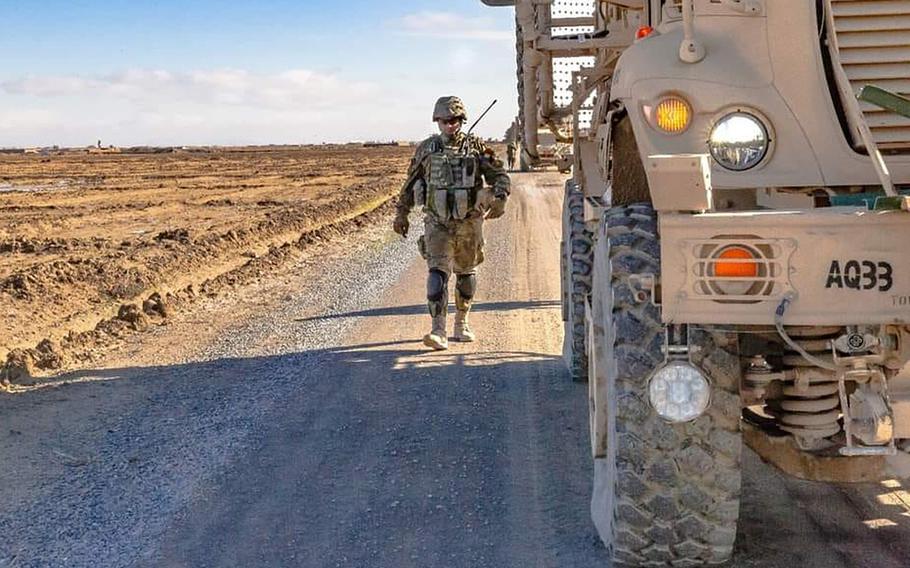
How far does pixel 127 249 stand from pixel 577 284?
1111 centimetres

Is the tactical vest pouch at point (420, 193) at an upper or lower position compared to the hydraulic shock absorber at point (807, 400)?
upper

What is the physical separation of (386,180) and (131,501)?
33266 mm

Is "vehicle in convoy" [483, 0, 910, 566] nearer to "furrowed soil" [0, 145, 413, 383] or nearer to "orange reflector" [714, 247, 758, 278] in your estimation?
"orange reflector" [714, 247, 758, 278]

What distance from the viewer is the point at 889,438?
3.53 metres

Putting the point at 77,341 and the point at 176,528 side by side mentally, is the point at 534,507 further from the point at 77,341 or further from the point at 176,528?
the point at 77,341

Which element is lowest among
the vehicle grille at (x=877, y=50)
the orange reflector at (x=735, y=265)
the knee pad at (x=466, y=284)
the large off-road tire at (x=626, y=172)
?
the knee pad at (x=466, y=284)

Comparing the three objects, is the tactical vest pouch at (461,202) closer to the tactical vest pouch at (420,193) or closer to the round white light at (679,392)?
the tactical vest pouch at (420,193)

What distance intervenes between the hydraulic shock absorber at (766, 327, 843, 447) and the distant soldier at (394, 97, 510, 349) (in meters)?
5.05

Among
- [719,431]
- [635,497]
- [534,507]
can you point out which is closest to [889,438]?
[719,431]

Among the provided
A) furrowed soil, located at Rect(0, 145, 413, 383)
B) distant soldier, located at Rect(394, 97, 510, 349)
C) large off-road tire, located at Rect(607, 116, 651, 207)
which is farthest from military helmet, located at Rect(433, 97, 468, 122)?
large off-road tire, located at Rect(607, 116, 651, 207)

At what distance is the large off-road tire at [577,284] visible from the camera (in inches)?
291

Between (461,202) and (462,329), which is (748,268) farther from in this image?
(462,329)

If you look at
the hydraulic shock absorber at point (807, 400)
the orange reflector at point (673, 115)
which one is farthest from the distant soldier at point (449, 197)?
the hydraulic shock absorber at point (807, 400)

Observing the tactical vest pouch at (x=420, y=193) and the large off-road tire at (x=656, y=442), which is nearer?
the large off-road tire at (x=656, y=442)
